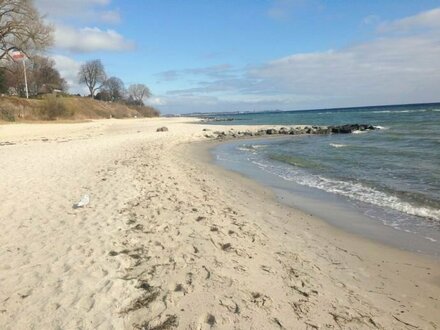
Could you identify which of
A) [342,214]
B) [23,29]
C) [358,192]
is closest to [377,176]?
[358,192]

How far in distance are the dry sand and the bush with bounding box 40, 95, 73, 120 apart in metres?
38.3

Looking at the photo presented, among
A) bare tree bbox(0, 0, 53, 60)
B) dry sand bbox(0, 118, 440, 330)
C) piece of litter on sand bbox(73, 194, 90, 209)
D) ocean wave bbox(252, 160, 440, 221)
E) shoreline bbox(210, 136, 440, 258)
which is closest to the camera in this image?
dry sand bbox(0, 118, 440, 330)

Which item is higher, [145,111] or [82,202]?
[145,111]

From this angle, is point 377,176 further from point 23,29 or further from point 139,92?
point 139,92

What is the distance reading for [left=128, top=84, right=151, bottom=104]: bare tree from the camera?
429 ft

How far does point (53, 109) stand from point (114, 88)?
6974 cm

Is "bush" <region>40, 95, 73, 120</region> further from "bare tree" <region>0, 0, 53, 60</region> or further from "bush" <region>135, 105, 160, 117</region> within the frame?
"bush" <region>135, 105, 160, 117</region>

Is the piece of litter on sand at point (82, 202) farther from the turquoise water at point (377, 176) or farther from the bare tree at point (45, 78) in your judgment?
the bare tree at point (45, 78)

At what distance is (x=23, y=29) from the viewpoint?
39.7m

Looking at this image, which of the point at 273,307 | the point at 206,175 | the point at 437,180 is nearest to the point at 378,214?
the point at 437,180

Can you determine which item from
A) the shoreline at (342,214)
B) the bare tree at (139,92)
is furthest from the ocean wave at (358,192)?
the bare tree at (139,92)

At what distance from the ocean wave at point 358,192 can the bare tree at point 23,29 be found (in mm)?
35497

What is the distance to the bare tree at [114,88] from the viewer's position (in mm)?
109750

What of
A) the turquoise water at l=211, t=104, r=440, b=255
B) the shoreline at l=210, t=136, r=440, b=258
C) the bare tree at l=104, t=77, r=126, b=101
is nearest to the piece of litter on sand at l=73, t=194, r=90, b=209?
the shoreline at l=210, t=136, r=440, b=258
